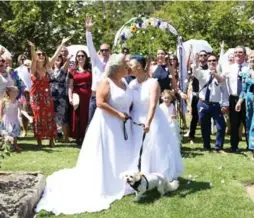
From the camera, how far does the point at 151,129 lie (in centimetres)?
722

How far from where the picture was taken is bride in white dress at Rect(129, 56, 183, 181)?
712 centimetres

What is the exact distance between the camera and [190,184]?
298 inches

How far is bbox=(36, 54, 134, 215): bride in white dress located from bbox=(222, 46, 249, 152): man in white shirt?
3.74 m

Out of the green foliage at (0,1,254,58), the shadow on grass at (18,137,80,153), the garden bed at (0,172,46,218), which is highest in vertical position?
the green foliage at (0,1,254,58)

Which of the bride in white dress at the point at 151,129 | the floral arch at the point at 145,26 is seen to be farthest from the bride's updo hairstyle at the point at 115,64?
the floral arch at the point at 145,26

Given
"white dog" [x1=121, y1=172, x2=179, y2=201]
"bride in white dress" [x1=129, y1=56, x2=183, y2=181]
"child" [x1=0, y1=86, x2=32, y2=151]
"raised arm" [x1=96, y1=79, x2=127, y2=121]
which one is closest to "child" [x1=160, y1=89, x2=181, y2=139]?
"bride in white dress" [x1=129, y1=56, x2=183, y2=181]

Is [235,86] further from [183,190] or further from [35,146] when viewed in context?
[35,146]

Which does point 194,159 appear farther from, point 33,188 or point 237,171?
point 33,188

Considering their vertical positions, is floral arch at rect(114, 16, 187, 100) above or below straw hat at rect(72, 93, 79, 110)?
above

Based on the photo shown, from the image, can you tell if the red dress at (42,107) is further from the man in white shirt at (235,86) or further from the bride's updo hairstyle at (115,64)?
the bride's updo hairstyle at (115,64)

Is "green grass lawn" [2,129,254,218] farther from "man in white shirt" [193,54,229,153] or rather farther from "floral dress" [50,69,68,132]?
"floral dress" [50,69,68,132]

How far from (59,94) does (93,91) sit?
149 centimetres

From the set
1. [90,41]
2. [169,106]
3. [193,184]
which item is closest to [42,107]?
[90,41]

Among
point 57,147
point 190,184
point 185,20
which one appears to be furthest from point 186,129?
point 185,20
